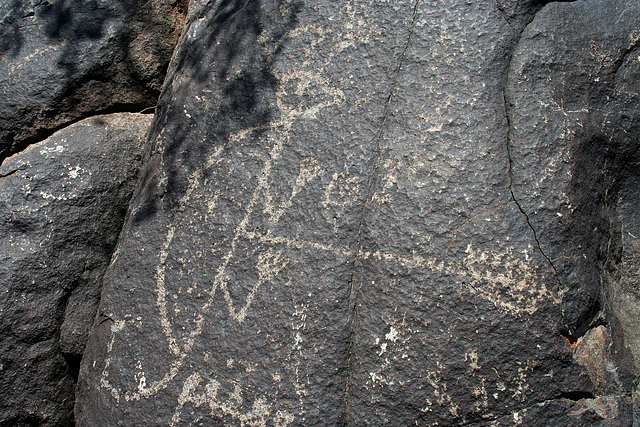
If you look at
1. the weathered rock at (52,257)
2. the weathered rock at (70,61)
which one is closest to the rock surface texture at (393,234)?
the weathered rock at (52,257)

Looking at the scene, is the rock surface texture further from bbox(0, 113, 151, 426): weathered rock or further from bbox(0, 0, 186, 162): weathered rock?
bbox(0, 0, 186, 162): weathered rock

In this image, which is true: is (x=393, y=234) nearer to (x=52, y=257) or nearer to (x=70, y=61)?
(x=52, y=257)

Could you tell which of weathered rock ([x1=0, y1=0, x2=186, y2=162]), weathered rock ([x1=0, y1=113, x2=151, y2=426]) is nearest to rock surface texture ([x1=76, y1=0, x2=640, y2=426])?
weathered rock ([x1=0, y1=113, x2=151, y2=426])

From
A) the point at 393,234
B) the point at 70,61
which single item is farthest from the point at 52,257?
the point at 393,234

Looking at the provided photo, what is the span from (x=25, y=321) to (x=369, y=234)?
1.45 m

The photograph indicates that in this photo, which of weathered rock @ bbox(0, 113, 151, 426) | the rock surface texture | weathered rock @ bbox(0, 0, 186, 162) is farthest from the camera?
weathered rock @ bbox(0, 0, 186, 162)

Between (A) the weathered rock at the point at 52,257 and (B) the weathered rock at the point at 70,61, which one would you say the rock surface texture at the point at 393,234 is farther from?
(B) the weathered rock at the point at 70,61

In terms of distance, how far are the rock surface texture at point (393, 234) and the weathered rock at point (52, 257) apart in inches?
8.1

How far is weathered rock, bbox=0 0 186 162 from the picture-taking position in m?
2.13

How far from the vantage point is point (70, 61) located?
216 cm

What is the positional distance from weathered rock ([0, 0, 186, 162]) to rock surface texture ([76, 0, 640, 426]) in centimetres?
61

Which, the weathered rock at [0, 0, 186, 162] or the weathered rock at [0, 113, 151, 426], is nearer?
the weathered rock at [0, 113, 151, 426]

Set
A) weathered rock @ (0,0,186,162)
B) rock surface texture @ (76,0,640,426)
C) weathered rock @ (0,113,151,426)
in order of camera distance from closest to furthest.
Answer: rock surface texture @ (76,0,640,426) → weathered rock @ (0,113,151,426) → weathered rock @ (0,0,186,162)

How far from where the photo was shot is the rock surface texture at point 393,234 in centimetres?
151
